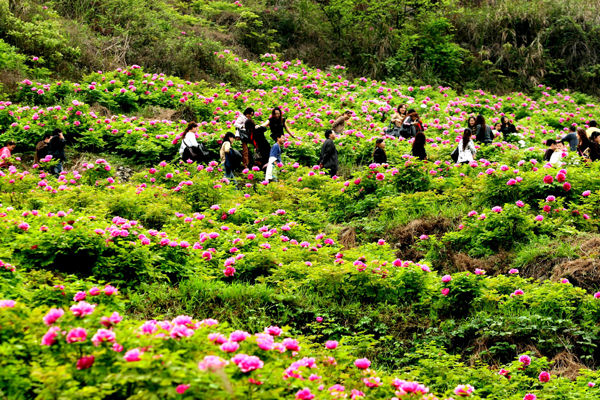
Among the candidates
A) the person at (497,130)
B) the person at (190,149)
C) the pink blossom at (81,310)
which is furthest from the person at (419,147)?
the pink blossom at (81,310)

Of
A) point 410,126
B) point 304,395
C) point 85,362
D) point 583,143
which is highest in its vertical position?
point 85,362

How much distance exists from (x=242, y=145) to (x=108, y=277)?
21.0 ft

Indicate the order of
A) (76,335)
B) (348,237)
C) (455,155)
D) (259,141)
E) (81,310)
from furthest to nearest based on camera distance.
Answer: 1. (259,141)
2. (455,155)
3. (348,237)
4. (81,310)
5. (76,335)

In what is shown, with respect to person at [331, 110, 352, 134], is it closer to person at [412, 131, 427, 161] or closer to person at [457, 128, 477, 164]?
person at [412, 131, 427, 161]

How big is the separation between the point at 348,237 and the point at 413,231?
0.95 metres

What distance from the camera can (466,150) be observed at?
11.1 m

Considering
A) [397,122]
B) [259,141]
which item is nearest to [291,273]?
[259,141]

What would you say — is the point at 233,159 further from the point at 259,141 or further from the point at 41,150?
the point at 41,150

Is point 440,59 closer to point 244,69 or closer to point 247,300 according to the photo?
point 244,69

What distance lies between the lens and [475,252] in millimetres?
7527

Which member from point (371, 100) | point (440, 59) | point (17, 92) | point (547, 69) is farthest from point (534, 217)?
point (547, 69)

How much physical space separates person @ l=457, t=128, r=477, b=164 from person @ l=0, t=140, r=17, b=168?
27.1 ft

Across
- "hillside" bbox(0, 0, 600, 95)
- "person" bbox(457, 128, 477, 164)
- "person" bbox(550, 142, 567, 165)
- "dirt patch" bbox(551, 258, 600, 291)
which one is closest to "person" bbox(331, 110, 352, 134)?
"person" bbox(457, 128, 477, 164)

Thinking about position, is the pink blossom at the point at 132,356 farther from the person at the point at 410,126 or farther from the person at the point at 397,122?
the person at the point at 397,122
